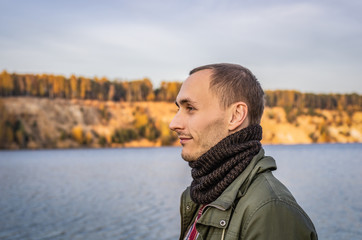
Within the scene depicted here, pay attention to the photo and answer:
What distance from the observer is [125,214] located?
60.3ft

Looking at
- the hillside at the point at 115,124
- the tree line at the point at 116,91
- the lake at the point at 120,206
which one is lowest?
the hillside at the point at 115,124

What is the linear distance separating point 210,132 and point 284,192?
546mm

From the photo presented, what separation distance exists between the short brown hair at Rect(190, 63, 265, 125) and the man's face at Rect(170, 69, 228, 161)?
0.12 ft

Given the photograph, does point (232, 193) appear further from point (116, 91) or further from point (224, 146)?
point (116, 91)

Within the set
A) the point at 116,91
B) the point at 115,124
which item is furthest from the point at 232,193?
the point at 116,91

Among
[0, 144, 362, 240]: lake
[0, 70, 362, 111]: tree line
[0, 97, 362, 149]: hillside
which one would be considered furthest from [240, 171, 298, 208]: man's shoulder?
[0, 70, 362, 111]: tree line

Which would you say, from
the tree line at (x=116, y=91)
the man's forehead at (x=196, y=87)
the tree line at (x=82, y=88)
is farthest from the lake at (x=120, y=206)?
the tree line at (x=82, y=88)

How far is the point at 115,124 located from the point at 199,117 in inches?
4266

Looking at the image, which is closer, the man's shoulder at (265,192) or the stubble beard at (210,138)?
the man's shoulder at (265,192)

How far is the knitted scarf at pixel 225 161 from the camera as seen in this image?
6.53 ft

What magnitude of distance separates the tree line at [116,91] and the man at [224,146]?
104 meters

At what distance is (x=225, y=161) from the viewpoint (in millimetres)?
2055

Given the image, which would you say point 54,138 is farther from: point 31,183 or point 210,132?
point 210,132

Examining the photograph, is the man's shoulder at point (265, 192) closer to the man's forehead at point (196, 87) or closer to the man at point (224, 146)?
the man at point (224, 146)
